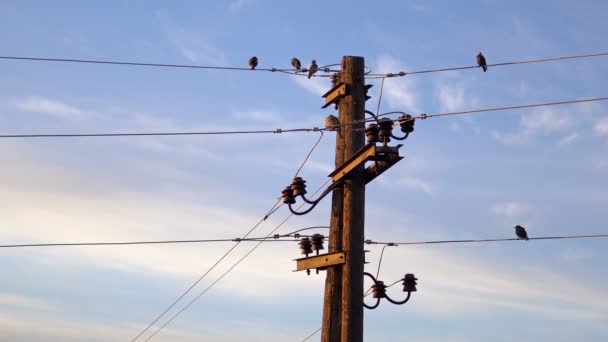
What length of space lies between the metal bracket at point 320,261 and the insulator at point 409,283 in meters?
1.38

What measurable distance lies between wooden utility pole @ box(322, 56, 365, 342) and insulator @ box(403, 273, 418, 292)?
46.8 inches

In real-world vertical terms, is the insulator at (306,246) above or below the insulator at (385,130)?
below

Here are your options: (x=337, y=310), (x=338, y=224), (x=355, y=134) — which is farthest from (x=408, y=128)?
(x=337, y=310)

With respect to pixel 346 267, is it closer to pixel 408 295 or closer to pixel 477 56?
pixel 408 295

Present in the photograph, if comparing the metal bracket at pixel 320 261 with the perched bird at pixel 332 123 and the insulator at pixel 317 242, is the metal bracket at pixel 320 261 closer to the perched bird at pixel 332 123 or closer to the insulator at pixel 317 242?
the insulator at pixel 317 242

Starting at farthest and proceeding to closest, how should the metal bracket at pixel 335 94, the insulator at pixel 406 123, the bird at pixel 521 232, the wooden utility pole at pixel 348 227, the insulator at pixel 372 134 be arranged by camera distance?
the bird at pixel 521 232 → the metal bracket at pixel 335 94 → the insulator at pixel 406 123 → the insulator at pixel 372 134 → the wooden utility pole at pixel 348 227

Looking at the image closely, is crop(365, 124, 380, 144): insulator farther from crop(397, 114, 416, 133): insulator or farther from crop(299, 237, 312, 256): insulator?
crop(299, 237, 312, 256): insulator

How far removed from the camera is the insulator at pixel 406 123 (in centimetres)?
1295

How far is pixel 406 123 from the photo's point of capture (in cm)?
1298

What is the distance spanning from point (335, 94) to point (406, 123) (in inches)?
52.1

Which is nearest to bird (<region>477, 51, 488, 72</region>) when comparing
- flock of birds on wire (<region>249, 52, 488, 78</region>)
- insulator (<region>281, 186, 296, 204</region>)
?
flock of birds on wire (<region>249, 52, 488, 78</region>)

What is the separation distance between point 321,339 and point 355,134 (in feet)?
10.1

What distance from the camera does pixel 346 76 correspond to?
13.5 metres

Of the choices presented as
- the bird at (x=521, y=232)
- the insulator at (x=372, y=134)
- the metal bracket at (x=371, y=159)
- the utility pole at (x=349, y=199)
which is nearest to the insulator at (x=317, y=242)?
the utility pole at (x=349, y=199)
